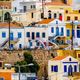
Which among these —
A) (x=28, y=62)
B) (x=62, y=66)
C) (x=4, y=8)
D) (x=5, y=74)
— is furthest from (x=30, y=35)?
(x=5, y=74)

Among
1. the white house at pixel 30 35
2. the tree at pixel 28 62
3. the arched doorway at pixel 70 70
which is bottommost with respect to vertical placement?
the arched doorway at pixel 70 70

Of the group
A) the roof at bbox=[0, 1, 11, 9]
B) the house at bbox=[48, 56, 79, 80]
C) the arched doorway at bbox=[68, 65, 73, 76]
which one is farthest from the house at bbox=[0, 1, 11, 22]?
the arched doorway at bbox=[68, 65, 73, 76]

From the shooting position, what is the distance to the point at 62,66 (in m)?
78.9

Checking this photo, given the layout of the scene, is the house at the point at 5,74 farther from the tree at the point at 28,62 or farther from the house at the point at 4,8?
the house at the point at 4,8

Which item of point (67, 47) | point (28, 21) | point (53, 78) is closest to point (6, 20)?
point (28, 21)

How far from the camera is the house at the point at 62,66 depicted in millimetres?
78188

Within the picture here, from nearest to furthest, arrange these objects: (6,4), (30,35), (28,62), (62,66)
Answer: (62,66) → (28,62) → (30,35) → (6,4)

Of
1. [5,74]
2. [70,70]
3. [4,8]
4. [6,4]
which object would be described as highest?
[6,4]

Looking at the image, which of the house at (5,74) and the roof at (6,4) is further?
the roof at (6,4)

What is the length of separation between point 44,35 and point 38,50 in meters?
4.72

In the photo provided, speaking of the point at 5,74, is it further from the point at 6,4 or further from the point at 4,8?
the point at 6,4

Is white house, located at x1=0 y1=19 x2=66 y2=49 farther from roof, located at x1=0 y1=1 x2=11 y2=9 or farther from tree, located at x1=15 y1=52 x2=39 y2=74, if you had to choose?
roof, located at x1=0 y1=1 x2=11 y2=9

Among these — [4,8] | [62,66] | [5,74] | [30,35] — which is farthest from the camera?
[4,8]

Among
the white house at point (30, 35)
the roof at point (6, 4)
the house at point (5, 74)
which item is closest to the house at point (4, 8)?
the roof at point (6, 4)
